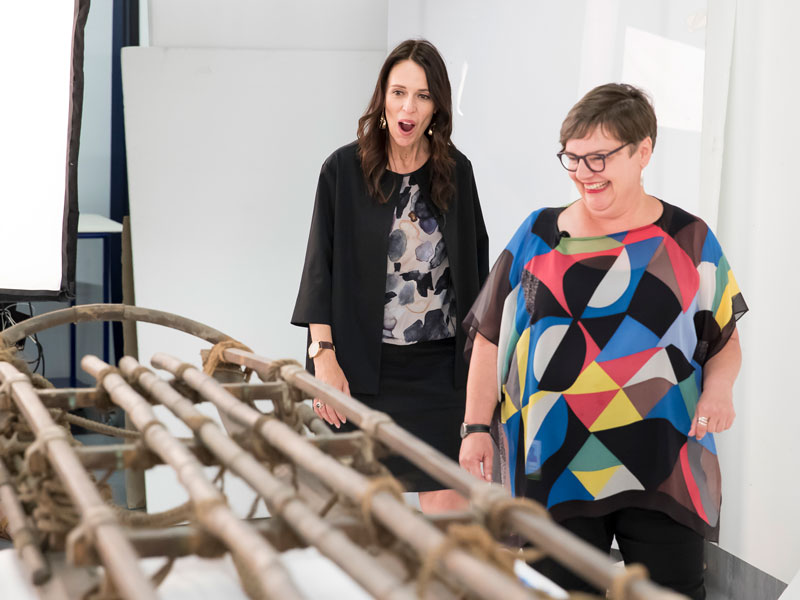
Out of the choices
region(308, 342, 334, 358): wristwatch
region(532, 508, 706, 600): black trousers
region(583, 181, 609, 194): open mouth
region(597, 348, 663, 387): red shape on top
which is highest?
region(583, 181, 609, 194): open mouth

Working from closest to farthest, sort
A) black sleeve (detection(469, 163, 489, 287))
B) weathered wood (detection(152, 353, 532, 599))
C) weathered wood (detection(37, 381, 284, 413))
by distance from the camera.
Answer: weathered wood (detection(152, 353, 532, 599)) < weathered wood (detection(37, 381, 284, 413)) < black sleeve (detection(469, 163, 489, 287))

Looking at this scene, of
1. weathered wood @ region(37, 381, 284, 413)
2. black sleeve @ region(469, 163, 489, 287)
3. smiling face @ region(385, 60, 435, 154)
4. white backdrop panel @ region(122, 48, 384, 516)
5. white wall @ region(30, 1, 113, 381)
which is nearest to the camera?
weathered wood @ region(37, 381, 284, 413)

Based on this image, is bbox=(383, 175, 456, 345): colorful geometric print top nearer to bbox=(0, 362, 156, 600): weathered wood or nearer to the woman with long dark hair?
the woman with long dark hair

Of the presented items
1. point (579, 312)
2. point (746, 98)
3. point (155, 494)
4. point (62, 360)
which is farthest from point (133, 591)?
point (62, 360)

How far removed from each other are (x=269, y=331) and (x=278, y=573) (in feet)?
9.44

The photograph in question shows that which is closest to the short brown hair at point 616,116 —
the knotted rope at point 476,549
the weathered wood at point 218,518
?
the weathered wood at point 218,518

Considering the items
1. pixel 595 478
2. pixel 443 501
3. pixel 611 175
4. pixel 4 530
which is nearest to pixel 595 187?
pixel 611 175

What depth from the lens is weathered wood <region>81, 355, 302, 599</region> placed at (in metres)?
0.71

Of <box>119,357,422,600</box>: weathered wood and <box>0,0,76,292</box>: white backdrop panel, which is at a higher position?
<box>0,0,76,292</box>: white backdrop panel

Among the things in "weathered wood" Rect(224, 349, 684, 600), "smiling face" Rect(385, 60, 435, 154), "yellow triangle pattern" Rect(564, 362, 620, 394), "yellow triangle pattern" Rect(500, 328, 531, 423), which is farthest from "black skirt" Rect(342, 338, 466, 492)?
"weathered wood" Rect(224, 349, 684, 600)

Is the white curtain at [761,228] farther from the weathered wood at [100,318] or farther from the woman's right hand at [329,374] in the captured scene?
the weathered wood at [100,318]

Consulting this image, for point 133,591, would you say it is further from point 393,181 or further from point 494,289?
point 393,181

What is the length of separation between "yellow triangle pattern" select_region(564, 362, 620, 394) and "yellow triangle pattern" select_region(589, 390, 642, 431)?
0.02 metres

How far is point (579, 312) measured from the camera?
1554 millimetres
